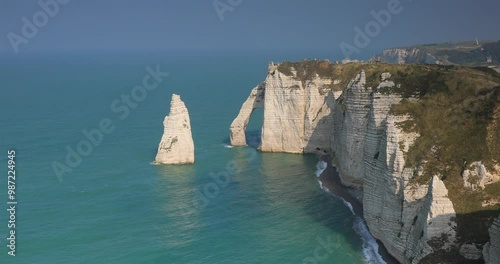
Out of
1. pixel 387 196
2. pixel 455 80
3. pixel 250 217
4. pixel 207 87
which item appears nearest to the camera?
pixel 387 196

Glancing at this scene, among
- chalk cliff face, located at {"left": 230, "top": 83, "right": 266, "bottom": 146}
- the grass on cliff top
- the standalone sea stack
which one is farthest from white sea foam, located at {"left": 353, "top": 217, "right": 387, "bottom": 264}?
chalk cliff face, located at {"left": 230, "top": 83, "right": 266, "bottom": 146}

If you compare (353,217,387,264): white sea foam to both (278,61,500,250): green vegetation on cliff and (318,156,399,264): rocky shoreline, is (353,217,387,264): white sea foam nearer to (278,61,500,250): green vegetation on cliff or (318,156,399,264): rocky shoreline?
(318,156,399,264): rocky shoreline

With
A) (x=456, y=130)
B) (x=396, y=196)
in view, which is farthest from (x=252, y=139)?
(x=456, y=130)

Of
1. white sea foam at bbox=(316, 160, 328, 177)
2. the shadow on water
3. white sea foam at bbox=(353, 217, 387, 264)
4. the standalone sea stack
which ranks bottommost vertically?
white sea foam at bbox=(353, 217, 387, 264)

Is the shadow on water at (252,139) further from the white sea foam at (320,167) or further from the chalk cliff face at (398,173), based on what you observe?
the chalk cliff face at (398,173)

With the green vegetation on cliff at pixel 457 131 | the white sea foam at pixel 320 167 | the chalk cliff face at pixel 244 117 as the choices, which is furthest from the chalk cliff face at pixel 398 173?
the chalk cliff face at pixel 244 117

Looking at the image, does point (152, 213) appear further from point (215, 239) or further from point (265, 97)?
point (265, 97)

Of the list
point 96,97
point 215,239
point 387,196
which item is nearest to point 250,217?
point 215,239
